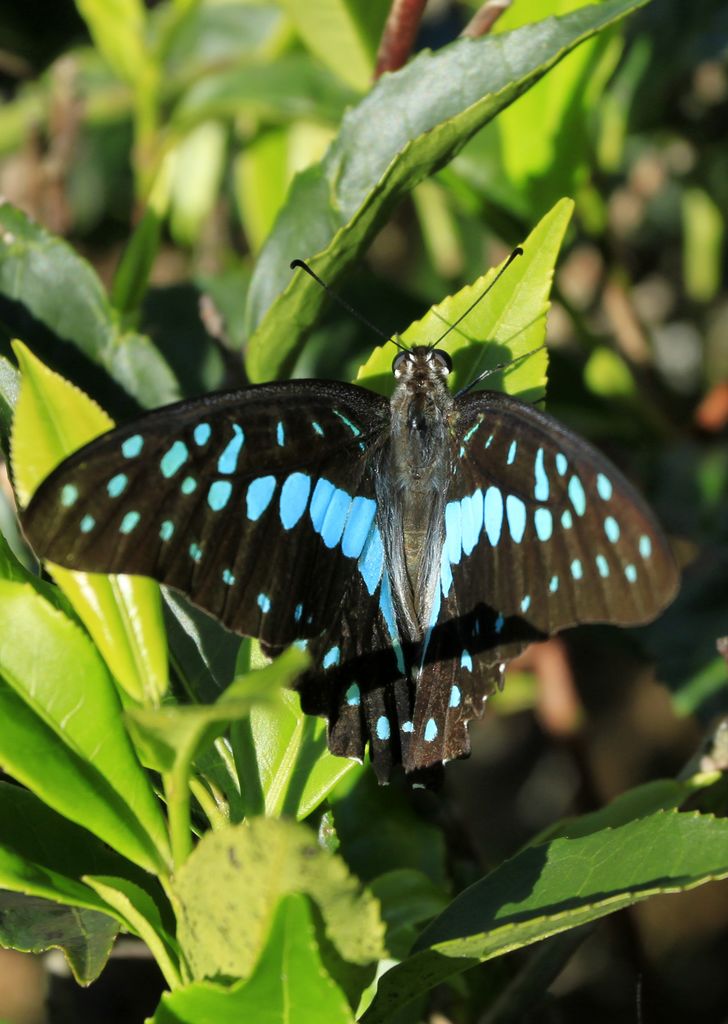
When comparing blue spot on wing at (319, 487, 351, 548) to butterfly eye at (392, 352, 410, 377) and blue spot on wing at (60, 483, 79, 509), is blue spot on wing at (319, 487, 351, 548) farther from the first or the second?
blue spot on wing at (60, 483, 79, 509)

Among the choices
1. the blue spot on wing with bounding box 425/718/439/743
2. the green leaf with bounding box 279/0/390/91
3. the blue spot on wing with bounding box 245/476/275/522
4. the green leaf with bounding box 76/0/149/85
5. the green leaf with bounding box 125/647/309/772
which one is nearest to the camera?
the green leaf with bounding box 125/647/309/772

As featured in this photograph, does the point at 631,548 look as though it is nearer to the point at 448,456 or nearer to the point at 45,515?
the point at 448,456

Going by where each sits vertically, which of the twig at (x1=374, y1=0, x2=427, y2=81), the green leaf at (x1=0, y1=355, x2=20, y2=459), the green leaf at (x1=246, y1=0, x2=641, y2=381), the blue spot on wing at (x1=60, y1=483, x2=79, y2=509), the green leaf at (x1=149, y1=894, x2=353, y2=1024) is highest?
the twig at (x1=374, y1=0, x2=427, y2=81)

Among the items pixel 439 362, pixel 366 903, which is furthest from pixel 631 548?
pixel 366 903

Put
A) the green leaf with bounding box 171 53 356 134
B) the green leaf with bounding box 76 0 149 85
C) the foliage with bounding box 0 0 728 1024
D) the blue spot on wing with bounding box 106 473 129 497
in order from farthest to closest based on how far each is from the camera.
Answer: the green leaf with bounding box 76 0 149 85 → the green leaf with bounding box 171 53 356 134 → the blue spot on wing with bounding box 106 473 129 497 → the foliage with bounding box 0 0 728 1024

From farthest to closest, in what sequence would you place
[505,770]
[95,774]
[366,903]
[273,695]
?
[505,770]
[95,774]
[366,903]
[273,695]

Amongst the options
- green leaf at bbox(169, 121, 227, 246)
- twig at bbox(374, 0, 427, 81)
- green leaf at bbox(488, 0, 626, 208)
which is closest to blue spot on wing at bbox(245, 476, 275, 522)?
twig at bbox(374, 0, 427, 81)

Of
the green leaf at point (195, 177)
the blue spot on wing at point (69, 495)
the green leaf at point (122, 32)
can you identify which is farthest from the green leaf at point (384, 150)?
the green leaf at point (195, 177)
